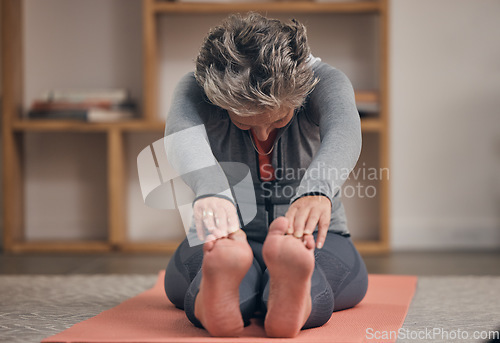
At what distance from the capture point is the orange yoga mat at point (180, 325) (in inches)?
36.9

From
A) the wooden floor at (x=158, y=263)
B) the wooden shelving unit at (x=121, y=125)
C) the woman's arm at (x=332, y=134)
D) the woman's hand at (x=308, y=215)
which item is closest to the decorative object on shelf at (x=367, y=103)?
the wooden shelving unit at (x=121, y=125)

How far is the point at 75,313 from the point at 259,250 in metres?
0.39

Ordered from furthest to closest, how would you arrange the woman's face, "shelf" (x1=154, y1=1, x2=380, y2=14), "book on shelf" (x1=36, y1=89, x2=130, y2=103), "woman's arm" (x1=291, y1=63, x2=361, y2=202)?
1. "book on shelf" (x1=36, y1=89, x2=130, y2=103)
2. "shelf" (x1=154, y1=1, x2=380, y2=14)
3. the woman's face
4. "woman's arm" (x1=291, y1=63, x2=361, y2=202)

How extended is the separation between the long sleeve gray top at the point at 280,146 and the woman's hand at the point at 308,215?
0.02 m

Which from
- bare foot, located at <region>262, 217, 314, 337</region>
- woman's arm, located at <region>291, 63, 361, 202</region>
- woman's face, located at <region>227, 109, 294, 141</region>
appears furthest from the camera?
woman's face, located at <region>227, 109, 294, 141</region>

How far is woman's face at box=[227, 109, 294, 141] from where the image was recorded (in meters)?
1.08

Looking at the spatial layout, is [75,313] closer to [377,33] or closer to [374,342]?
[374,342]

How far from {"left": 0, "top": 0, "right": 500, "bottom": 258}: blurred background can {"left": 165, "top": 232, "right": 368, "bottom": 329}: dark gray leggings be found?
1.18m

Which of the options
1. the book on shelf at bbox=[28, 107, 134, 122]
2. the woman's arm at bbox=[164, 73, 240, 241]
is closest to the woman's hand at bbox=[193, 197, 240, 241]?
the woman's arm at bbox=[164, 73, 240, 241]

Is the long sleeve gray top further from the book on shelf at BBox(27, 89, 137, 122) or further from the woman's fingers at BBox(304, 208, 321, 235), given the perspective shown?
the book on shelf at BBox(27, 89, 137, 122)

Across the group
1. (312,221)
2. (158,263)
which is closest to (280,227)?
Answer: (312,221)

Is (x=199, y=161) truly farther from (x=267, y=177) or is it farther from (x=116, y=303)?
(x=116, y=303)

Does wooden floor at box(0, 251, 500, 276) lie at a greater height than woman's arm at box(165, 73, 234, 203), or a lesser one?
lesser

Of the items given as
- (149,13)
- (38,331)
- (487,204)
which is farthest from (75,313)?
(487,204)
